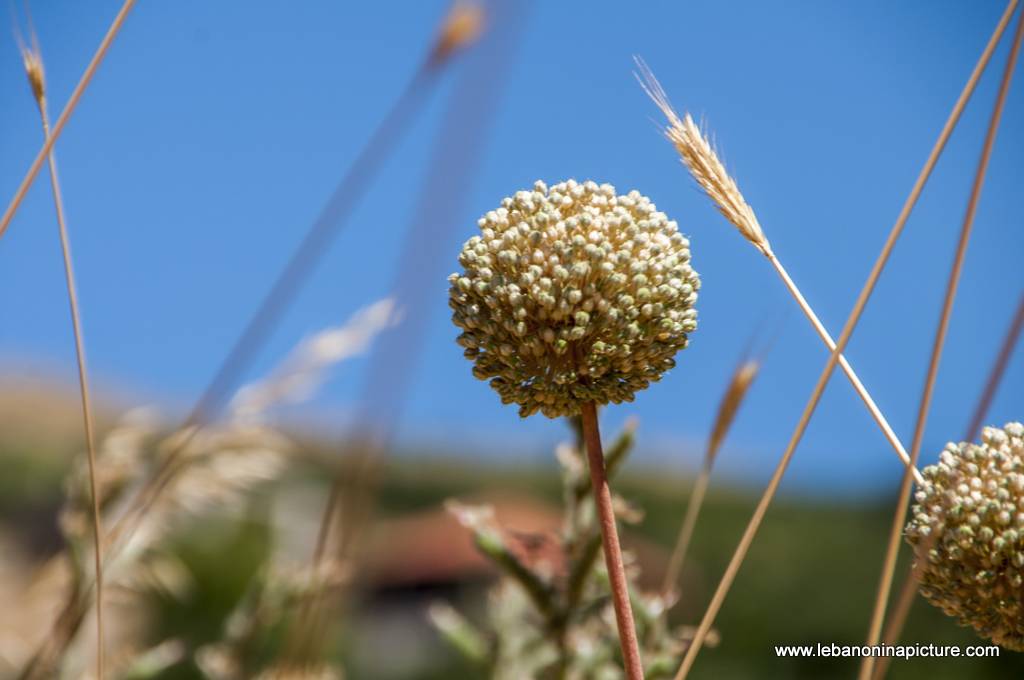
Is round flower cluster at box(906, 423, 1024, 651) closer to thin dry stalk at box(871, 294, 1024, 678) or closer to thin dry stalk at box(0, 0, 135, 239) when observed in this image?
thin dry stalk at box(871, 294, 1024, 678)

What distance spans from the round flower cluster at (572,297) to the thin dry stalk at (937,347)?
0.30 meters

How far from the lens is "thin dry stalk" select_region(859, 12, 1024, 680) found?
904 mm

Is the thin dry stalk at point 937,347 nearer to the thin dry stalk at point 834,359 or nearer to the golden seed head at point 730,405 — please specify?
the thin dry stalk at point 834,359

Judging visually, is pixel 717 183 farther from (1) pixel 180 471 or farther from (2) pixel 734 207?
(1) pixel 180 471

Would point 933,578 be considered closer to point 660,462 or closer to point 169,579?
point 169,579

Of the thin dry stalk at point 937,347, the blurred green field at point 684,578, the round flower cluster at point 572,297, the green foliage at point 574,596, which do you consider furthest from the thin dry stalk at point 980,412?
the blurred green field at point 684,578

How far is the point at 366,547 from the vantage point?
1048mm

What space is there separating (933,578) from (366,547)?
25.6 inches

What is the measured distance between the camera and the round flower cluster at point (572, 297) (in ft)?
3.71

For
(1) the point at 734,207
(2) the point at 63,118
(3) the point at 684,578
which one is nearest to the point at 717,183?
(1) the point at 734,207

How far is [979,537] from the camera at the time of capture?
41.4 inches

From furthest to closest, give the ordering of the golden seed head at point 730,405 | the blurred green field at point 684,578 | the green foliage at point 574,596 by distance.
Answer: the blurred green field at point 684,578 < the green foliage at point 574,596 < the golden seed head at point 730,405

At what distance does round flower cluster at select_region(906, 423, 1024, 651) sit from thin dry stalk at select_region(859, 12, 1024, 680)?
0.12 meters

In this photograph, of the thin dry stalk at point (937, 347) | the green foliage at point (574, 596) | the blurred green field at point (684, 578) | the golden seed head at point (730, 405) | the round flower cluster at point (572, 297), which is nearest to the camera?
the thin dry stalk at point (937, 347)
